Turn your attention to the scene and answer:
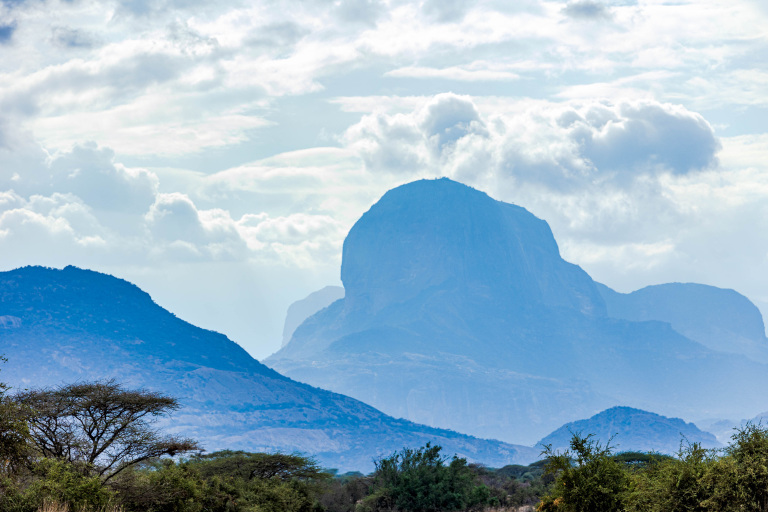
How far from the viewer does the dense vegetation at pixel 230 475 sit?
27.1 meters

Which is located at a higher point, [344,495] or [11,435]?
[11,435]

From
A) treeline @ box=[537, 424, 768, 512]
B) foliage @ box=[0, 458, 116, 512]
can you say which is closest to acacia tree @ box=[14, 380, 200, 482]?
foliage @ box=[0, 458, 116, 512]

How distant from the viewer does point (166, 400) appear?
45594 millimetres

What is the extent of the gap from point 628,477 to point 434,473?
3861cm

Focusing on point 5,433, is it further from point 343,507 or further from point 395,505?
point 343,507

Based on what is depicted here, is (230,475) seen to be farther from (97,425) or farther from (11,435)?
(11,435)

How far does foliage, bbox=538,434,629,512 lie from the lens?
3459 centimetres

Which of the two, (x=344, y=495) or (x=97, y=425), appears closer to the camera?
(x=97, y=425)

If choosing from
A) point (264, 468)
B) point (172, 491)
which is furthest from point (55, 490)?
point (264, 468)

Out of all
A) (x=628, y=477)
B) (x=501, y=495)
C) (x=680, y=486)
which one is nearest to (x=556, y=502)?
(x=628, y=477)

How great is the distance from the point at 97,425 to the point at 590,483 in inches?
986

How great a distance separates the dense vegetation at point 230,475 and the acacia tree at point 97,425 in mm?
69

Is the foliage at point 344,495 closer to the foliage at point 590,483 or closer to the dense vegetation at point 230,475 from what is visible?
A: the dense vegetation at point 230,475

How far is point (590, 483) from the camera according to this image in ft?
114
